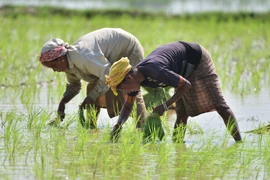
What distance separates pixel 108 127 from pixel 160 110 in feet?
1.32

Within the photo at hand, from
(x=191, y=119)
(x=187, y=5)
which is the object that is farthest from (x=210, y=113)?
(x=187, y=5)

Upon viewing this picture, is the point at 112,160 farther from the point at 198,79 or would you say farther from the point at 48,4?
the point at 48,4

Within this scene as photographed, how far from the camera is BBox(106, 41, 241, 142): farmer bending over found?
5348mm

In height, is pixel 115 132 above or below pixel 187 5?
below

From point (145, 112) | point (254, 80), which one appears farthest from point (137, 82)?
point (254, 80)

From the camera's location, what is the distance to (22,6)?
58.8 feet

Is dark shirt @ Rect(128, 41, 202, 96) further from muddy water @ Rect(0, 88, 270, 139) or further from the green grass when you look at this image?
muddy water @ Rect(0, 88, 270, 139)

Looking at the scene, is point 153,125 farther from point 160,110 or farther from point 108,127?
point 108,127

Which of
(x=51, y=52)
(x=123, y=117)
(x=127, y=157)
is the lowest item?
(x=127, y=157)

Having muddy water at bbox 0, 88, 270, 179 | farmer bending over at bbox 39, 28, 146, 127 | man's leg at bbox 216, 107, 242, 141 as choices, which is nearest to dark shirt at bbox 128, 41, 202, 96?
man's leg at bbox 216, 107, 242, 141

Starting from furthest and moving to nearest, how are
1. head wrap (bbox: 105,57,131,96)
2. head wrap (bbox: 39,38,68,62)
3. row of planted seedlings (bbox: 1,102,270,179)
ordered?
head wrap (bbox: 39,38,68,62)
head wrap (bbox: 105,57,131,96)
row of planted seedlings (bbox: 1,102,270,179)

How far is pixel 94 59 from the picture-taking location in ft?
20.0

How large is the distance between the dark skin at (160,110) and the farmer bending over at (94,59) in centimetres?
37

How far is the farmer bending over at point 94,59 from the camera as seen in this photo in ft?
19.8
